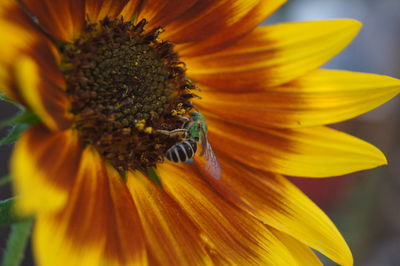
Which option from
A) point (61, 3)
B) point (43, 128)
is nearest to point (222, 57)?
point (61, 3)

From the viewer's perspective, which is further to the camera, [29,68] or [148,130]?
[148,130]

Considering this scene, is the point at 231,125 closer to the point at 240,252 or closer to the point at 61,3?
the point at 240,252

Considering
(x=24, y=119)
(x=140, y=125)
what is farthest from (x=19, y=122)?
(x=140, y=125)

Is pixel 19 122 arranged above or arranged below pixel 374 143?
above

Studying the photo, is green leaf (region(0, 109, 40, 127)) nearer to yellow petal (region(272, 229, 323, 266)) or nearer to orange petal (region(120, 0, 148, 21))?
orange petal (region(120, 0, 148, 21))

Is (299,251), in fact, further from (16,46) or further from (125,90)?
(16,46)

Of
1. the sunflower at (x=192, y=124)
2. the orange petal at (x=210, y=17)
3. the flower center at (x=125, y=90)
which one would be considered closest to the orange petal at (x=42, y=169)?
the sunflower at (x=192, y=124)
